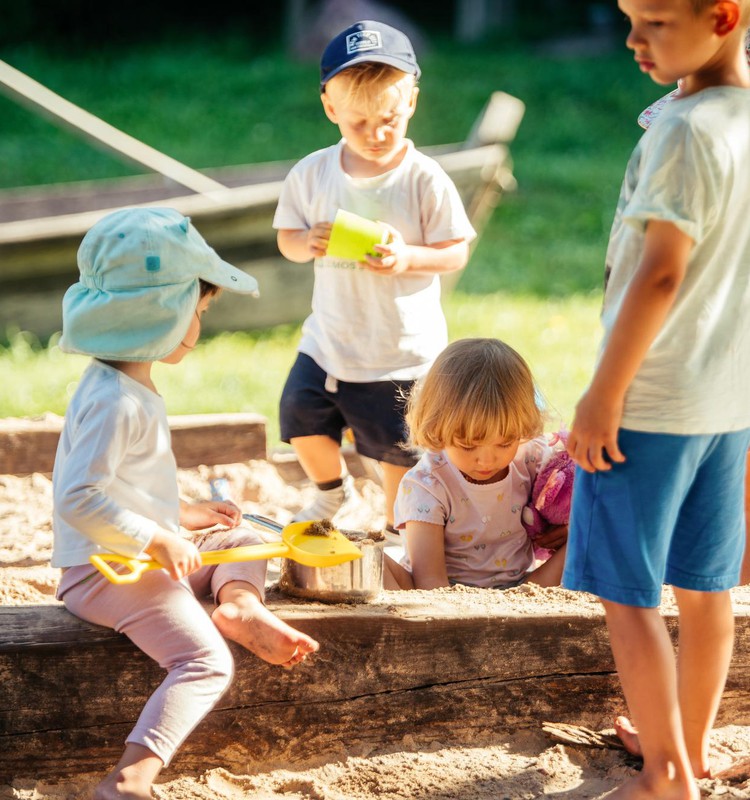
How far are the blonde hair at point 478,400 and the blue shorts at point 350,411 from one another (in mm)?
496

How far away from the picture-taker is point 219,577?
220 centimetres

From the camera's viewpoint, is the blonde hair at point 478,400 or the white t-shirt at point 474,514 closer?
the blonde hair at point 478,400

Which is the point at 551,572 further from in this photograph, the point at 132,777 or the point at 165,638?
the point at 132,777

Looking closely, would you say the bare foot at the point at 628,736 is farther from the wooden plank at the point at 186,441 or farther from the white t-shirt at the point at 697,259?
the wooden plank at the point at 186,441

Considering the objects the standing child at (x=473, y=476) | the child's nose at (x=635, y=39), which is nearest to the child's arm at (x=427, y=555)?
the standing child at (x=473, y=476)

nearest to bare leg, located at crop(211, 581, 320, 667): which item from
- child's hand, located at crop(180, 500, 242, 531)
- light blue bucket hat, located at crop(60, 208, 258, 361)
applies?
child's hand, located at crop(180, 500, 242, 531)

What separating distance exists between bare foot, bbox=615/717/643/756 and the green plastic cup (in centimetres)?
130

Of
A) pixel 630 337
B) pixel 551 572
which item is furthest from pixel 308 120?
pixel 630 337

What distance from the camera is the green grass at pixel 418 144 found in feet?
16.7

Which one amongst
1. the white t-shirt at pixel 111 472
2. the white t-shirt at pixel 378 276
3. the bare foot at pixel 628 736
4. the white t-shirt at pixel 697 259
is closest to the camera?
the white t-shirt at pixel 697 259

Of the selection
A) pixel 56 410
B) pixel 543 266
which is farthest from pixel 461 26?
pixel 56 410

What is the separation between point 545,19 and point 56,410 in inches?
496

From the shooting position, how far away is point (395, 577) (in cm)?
262

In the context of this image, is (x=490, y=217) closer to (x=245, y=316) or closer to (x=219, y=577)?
(x=245, y=316)
